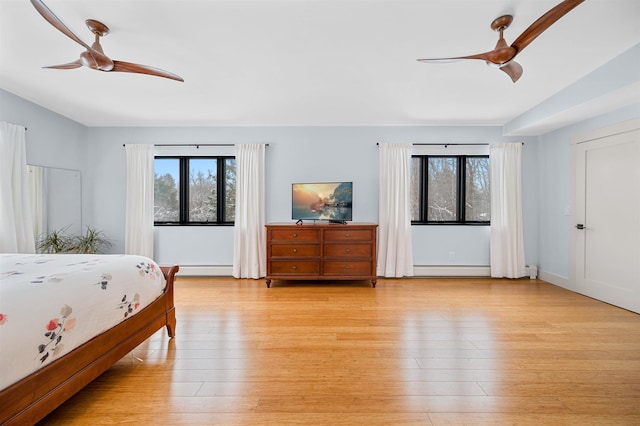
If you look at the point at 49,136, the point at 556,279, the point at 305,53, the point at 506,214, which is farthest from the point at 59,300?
the point at 556,279

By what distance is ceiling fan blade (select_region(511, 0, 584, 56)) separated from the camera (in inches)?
62.8

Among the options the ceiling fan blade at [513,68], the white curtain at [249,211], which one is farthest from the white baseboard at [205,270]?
the ceiling fan blade at [513,68]

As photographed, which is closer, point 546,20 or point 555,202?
point 546,20

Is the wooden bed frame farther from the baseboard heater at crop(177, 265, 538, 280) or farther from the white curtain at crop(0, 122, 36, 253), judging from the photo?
the white curtain at crop(0, 122, 36, 253)

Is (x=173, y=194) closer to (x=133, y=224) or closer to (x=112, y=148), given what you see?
(x=133, y=224)

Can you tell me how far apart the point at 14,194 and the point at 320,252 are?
386 centimetres

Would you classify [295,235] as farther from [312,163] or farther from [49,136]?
[49,136]

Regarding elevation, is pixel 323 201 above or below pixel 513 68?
below

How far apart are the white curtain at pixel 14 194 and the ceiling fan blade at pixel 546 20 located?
17.2 feet

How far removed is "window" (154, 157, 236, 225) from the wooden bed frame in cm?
263

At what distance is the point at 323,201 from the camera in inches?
171

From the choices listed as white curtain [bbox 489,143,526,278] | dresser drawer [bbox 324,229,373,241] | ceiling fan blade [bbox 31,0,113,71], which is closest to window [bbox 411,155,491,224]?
white curtain [bbox 489,143,526,278]

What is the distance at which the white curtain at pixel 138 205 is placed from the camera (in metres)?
4.57

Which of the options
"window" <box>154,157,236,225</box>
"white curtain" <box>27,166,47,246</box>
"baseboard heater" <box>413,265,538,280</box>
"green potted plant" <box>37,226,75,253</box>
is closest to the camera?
"white curtain" <box>27,166,47,246</box>
